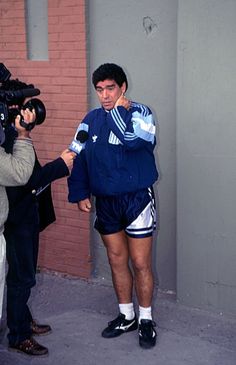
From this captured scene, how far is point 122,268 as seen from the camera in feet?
14.1

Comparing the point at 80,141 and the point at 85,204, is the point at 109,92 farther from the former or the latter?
the point at 85,204

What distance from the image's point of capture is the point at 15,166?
11.2 feet

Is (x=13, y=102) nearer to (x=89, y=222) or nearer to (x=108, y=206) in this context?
(x=108, y=206)

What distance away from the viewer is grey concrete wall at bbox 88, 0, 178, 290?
458cm

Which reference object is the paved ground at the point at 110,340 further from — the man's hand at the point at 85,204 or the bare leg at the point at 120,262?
the man's hand at the point at 85,204

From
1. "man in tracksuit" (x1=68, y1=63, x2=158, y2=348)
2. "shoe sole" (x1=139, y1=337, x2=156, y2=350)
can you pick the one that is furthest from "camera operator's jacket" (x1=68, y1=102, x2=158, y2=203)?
"shoe sole" (x1=139, y1=337, x2=156, y2=350)

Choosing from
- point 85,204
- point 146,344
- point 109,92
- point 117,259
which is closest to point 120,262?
point 117,259

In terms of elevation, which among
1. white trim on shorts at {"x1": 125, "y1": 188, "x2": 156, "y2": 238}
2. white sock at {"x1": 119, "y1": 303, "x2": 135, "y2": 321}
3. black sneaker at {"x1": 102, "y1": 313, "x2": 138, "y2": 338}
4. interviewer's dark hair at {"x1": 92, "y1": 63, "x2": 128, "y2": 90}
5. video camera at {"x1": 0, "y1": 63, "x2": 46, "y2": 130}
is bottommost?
black sneaker at {"x1": 102, "y1": 313, "x2": 138, "y2": 338}

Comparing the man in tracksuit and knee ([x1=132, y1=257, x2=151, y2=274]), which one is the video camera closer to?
the man in tracksuit

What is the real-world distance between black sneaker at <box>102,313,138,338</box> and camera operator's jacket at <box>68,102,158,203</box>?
3.29 ft

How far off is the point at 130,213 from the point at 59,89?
61.3 inches

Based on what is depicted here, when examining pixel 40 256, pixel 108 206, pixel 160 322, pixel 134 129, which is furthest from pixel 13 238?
pixel 40 256

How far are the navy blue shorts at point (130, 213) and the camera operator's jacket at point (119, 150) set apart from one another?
8 cm

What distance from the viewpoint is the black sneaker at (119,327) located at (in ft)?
14.3
